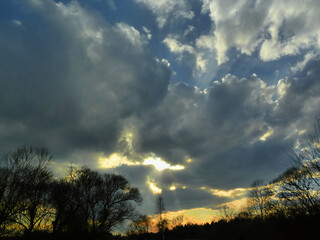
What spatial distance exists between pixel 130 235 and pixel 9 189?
7712 cm

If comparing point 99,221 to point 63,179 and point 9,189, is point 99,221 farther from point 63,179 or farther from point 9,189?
point 9,189

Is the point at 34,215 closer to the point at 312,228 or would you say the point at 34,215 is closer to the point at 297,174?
the point at 312,228

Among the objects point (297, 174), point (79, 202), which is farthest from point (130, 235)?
point (297, 174)

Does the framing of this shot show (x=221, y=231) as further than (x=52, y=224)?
Yes

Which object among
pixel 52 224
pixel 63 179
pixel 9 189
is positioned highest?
pixel 63 179

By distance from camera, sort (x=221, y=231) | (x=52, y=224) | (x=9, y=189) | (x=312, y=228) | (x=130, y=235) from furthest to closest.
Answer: (x=130, y=235), (x=221, y=231), (x=52, y=224), (x=9, y=189), (x=312, y=228)

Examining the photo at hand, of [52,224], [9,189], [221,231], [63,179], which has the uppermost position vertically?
[63,179]

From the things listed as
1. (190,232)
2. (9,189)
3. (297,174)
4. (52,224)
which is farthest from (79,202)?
(190,232)

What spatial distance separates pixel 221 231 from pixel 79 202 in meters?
32.1

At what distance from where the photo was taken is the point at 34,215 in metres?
26.3

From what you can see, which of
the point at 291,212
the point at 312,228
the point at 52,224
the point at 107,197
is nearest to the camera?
the point at 312,228

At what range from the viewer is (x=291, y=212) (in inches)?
421

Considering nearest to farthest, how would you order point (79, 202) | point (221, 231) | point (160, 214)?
point (79, 202)
point (221, 231)
point (160, 214)

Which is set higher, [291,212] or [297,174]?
[297,174]
